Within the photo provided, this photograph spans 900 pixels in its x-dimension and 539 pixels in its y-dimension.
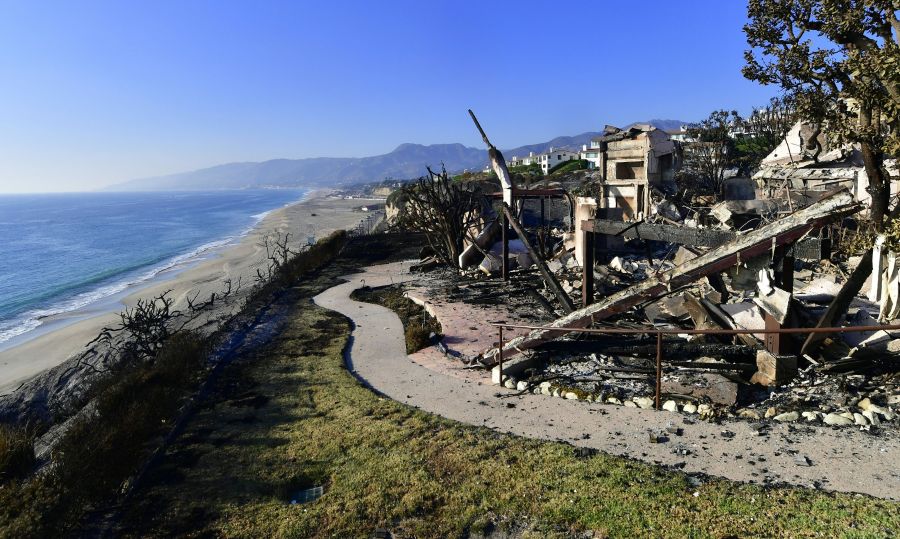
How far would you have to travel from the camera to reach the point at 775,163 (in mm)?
19469

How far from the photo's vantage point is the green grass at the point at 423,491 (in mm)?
→ 5719

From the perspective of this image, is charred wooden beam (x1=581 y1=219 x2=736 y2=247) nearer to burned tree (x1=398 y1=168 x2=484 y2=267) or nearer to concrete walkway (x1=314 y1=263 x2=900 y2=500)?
concrete walkway (x1=314 y1=263 x2=900 y2=500)

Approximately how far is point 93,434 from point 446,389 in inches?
224

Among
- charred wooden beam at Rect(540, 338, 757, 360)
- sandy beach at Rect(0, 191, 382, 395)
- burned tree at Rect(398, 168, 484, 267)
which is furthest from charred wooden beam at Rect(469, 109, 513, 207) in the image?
sandy beach at Rect(0, 191, 382, 395)

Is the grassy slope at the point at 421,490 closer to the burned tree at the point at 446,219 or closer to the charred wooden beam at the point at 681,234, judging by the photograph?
the charred wooden beam at the point at 681,234

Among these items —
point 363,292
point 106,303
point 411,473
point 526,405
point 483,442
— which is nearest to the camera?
point 411,473

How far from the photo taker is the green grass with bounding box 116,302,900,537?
572cm

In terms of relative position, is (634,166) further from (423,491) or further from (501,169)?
(423,491)

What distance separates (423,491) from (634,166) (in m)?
18.7

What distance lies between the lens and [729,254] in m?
9.45

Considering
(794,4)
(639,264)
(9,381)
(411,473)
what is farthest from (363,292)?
(794,4)

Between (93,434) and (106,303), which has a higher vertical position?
(93,434)

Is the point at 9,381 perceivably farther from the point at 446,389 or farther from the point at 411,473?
the point at 411,473

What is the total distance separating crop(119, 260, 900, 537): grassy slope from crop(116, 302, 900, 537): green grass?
18mm
